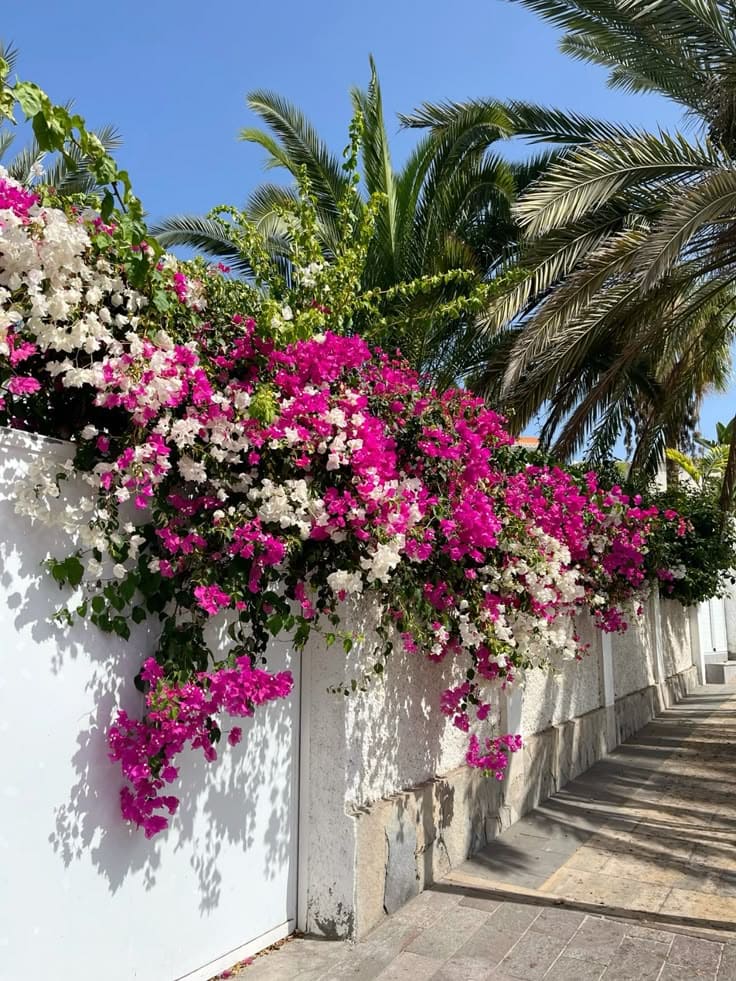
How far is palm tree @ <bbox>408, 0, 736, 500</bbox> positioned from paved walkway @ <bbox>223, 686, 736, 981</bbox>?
3.39 meters

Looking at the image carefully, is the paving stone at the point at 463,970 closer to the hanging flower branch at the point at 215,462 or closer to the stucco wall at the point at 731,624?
the hanging flower branch at the point at 215,462

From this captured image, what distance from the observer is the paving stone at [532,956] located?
11.9 feet

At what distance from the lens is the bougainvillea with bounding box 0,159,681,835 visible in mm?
2926

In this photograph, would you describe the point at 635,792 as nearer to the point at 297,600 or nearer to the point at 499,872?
the point at 499,872

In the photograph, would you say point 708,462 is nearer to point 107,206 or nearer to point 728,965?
point 728,965

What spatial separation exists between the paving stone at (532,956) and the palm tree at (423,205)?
5.32 metres

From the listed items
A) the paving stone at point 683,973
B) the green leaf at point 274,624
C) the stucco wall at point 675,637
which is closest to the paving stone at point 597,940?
the paving stone at point 683,973

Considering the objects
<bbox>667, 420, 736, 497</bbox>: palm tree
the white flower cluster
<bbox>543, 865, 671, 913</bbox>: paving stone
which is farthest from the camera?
<bbox>667, 420, 736, 497</bbox>: palm tree

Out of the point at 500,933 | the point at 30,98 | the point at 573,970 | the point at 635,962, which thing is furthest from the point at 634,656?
the point at 30,98

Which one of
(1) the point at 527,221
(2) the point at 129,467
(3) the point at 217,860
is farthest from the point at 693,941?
(1) the point at 527,221

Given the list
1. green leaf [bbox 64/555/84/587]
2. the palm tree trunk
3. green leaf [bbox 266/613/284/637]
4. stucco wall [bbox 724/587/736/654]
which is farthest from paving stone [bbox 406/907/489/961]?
stucco wall [bbox 724/587/736/654]

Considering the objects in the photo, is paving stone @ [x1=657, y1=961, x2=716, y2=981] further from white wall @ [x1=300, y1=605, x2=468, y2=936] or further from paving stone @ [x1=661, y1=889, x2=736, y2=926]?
white wall @ [x1=300, y1=605, x2=468, y2=936]

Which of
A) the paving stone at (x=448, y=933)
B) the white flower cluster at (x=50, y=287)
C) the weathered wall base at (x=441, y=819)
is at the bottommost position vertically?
the paving stone at (x=448, y=933)

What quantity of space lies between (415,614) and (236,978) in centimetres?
190
